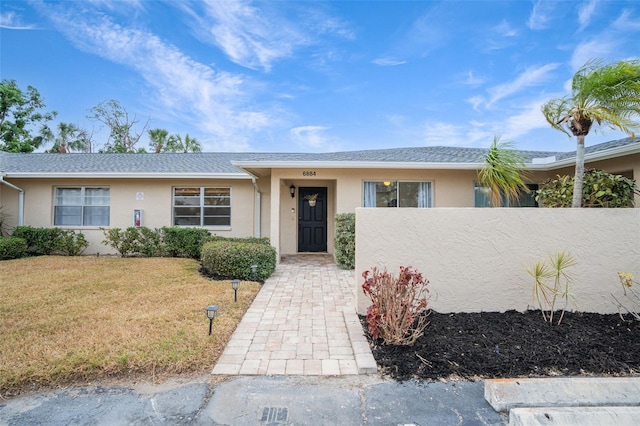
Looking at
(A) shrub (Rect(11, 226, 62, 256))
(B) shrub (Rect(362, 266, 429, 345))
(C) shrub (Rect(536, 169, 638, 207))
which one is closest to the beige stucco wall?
(A) shrub (Rect(11, 226, 62, 256))

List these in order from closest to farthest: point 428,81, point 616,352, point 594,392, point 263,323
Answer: point 594,392
point 616,352
point 263,323
point 428,81

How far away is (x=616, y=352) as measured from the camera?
10.5 ft

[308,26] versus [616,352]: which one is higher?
[308,26]

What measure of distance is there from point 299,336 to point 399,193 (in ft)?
20.4

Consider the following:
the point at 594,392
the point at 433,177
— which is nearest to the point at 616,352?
the point at 594,392

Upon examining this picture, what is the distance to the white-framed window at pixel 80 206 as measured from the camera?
10344mm

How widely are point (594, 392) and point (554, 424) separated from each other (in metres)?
0.73

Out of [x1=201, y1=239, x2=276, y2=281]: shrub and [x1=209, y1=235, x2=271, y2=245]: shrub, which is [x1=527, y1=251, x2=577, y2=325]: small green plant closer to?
[x1=201, y1=239, x2=276, y2=281]: shrub

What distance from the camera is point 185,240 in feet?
31.2

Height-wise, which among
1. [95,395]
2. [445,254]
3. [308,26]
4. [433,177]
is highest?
[308,26]

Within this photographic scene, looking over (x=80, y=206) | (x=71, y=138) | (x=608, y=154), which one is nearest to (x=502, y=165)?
(x=608, y=154)

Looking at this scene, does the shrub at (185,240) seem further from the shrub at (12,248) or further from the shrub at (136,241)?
the shrub at (12,248)

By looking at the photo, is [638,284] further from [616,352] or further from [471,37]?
[471,37]

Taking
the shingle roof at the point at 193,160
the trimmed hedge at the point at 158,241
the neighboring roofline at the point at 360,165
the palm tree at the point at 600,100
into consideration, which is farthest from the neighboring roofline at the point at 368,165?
the palm tree at the point at 600,100
